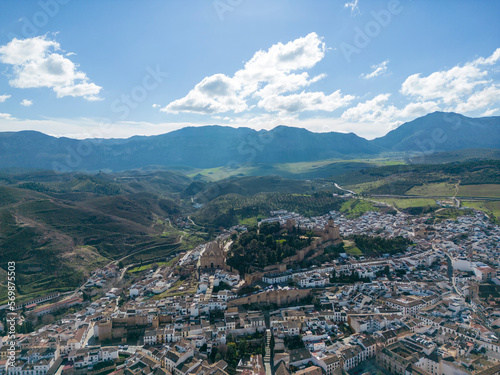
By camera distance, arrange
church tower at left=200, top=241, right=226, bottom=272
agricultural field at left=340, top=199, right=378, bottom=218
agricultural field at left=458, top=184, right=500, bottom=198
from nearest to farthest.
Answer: church tower at left=200, top=241, right=226, bottom=272 < agricultural field at left=340, top=199, right=378, bottom=218 < agricultural field at left=458, top=184, right=500, bottom=198

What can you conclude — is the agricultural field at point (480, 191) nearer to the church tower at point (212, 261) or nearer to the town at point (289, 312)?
the town at point (289, 312)

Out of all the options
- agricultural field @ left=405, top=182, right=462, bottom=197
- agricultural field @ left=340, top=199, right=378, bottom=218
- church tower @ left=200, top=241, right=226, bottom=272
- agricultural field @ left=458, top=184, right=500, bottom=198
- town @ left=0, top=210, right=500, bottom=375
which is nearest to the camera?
town @ left=0, top=210, right=500, bottom=375

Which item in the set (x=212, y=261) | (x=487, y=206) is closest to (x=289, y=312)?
(x=212, y=261)

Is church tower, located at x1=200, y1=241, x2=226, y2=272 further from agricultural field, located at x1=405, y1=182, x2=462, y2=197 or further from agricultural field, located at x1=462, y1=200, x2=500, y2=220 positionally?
agricultural field, located at x1=405, y1=182, x2=462, y2=197

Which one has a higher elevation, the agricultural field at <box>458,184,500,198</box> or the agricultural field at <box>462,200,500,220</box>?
the agricultural field at <box>458,184,500,198</box>

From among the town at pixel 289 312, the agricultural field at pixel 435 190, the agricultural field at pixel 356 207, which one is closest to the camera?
the town at pixel 289 312

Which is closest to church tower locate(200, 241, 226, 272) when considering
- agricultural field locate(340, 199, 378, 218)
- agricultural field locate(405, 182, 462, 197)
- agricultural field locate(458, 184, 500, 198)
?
agricultural field locate(340, 199, 378, 218)

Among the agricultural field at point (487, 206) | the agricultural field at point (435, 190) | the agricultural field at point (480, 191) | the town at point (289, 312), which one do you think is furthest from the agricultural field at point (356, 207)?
the town at point (289, 312)

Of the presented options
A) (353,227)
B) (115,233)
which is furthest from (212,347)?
(115,233)

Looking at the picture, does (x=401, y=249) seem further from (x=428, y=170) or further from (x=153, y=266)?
(x=428, y=170)
